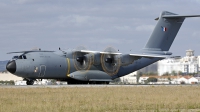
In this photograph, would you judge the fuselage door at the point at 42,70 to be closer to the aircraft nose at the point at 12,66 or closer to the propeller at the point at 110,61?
the aircraft nose at the point at 12,66

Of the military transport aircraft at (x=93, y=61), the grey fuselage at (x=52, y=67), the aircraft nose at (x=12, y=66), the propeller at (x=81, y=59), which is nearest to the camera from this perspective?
the aircraft nose at (x=12, y=66)

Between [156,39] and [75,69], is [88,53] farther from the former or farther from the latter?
[156,39]

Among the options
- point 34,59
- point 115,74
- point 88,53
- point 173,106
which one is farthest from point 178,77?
point 173,106

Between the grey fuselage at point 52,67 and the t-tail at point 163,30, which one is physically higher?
the t-tail at point 163,30

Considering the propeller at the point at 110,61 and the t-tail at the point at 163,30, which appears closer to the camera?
the propeller at the point at 110,61

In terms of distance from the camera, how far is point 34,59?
43.3m

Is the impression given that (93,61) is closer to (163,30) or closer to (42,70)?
(42,70)

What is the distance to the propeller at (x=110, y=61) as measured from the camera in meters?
47.1

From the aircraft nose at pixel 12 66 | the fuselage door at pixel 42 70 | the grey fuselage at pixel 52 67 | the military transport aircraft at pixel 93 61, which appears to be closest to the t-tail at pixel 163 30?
the military transport aircraft at pixel 93 61

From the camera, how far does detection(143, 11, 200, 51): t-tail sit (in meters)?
48.2

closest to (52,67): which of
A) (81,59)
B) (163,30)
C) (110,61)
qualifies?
(81,59)

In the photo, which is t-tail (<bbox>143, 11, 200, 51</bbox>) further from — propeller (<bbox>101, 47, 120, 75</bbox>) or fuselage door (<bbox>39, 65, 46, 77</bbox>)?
fuselage door (<bbox>39, 65, 46, 77</bbox>)

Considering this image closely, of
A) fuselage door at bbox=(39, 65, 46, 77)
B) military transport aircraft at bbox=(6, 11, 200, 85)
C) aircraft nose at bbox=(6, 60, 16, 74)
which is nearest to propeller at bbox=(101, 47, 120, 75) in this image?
military transport aircraft at bbox=(6, 11, 200, 85)

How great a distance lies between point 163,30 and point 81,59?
9.26 m
